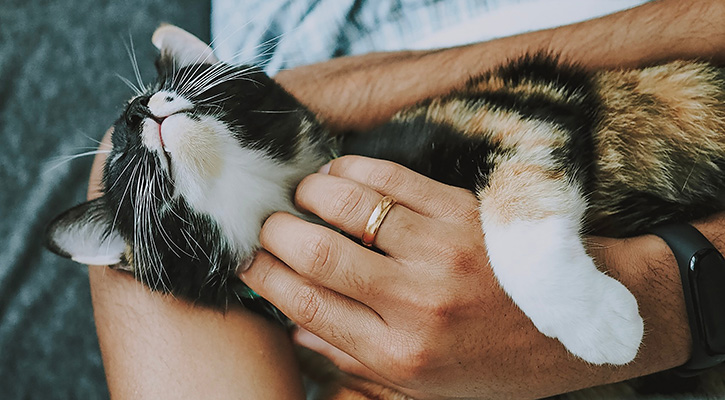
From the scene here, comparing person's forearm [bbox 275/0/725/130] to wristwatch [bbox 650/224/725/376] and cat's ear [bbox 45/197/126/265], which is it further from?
cat's ear [bbox 45/197/126/265]

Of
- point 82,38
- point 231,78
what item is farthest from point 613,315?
point 82,38

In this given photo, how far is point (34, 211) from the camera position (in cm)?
141

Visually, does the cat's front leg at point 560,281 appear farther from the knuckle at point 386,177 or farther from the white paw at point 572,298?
the knuckle at point 386,177

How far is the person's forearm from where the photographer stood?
894 mm

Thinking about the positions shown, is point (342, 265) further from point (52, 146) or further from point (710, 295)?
point (52, 146)

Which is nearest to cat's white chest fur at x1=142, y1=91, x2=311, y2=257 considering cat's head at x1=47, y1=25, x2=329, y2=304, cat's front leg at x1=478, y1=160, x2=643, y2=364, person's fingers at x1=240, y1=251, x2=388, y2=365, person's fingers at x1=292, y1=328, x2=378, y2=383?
cat's head at x1=47, y1=25, x2=329, y2=304

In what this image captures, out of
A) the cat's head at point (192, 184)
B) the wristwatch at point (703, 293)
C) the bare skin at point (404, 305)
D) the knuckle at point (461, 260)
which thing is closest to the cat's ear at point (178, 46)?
the cat's head at point (192, 184)

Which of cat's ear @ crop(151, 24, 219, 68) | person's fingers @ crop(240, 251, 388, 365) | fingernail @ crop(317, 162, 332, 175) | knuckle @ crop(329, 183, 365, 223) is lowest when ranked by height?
person's fingers @ crop(240, 251, 388, 365)

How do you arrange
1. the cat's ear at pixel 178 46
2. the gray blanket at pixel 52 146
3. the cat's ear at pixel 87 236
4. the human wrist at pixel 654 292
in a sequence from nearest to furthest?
the human wrist at pixel 654 292 < the cat's ear at pixel 87 236 < the cat's ear at pixel 178 46 < the gray blanket at pixel 52 146

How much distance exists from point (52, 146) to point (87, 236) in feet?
2.42

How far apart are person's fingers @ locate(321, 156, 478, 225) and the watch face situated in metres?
0.34

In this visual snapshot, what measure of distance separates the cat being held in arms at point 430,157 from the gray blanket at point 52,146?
58 centimetres

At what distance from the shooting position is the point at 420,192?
2.60 feet

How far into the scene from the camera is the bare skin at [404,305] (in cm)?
74
